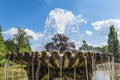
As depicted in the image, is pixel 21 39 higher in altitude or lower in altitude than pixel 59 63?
higher

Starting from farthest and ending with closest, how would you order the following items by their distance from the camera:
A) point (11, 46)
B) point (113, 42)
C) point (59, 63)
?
point (113, 42) → point (11, 46) → point (59, 63)

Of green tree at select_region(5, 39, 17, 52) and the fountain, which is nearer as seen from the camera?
the fountain

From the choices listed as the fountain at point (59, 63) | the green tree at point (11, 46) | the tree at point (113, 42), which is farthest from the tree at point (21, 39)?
the fountain at point (59, 63)

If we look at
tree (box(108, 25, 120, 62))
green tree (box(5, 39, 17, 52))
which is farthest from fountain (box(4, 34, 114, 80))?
tree (box(108, 25, 120, 62))

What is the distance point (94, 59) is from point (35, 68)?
159 centimetres

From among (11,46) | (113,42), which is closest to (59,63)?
(11,46)

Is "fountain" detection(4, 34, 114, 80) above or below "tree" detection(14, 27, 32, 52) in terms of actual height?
below

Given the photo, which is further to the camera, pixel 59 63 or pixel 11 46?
pixel 11 46

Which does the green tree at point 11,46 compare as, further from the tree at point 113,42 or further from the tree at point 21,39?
the tree at point 113,42

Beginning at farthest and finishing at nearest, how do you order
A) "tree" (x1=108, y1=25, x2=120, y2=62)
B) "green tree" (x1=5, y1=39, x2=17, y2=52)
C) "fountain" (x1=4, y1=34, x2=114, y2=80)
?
1. "tree" (x1=108, y1=25, x2=120, y2=62)
2. "green tree" (x1=5, y1=39, x2=17, y2=52)
3. "fountain" (x1=4, y1=34, x2=114, y2=80)

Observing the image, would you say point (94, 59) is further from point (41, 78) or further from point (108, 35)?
point (108, 35)

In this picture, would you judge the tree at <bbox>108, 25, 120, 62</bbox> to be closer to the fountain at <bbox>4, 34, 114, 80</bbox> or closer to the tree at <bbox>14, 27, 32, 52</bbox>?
the tree at <bbox>14, 27, 32, 52</bbox>

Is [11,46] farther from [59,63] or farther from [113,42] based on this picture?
[59,63]

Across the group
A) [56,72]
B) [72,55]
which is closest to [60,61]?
[72,55]
